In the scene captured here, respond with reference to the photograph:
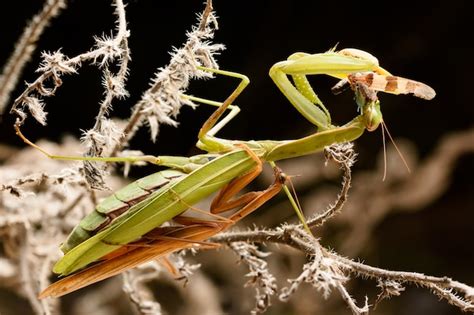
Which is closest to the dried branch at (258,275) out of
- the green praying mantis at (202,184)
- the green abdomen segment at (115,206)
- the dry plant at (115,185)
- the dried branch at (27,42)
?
the dry plant at (115,185)

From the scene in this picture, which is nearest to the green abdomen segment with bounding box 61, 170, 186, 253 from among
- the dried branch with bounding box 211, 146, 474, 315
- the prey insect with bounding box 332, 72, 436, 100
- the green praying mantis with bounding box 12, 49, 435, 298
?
the green praying mantis with bounding box 12, 49, 435, 298

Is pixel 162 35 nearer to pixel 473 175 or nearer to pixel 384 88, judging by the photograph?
pixel 384 88

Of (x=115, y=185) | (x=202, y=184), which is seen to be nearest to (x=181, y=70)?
(x=202, y=184)

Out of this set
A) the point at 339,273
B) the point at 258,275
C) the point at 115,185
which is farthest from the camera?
the point at 115,185

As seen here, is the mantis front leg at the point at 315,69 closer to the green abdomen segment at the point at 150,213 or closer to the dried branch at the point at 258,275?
→ the green abdomen segment at the point at 150,213

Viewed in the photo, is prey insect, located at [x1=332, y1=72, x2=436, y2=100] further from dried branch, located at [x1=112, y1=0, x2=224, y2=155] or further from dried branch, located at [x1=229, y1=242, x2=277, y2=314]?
dried branch, located at [x1=229, y1=242, x2=277, y2=314]

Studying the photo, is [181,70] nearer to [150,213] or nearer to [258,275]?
[150,213]

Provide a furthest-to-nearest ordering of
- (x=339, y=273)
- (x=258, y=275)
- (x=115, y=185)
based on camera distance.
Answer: (x=115, y=185) → (x=258, y=275) → (x=339, y=273)

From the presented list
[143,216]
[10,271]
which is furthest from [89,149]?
[10,271]
